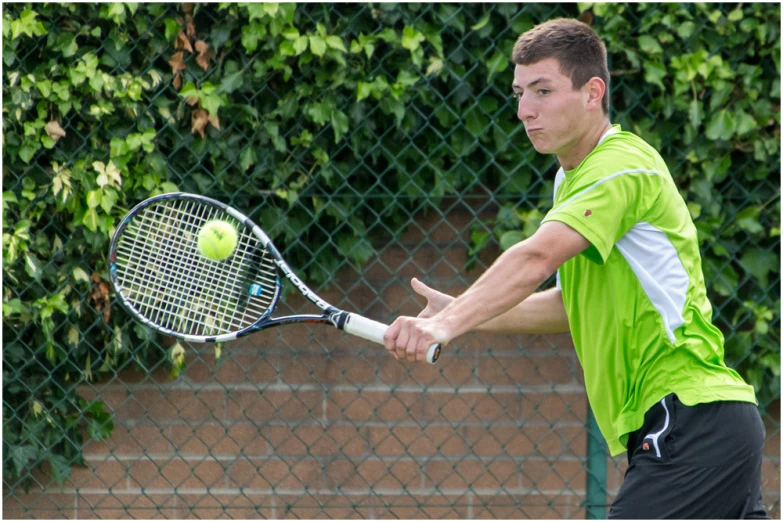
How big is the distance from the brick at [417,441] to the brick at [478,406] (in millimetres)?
56

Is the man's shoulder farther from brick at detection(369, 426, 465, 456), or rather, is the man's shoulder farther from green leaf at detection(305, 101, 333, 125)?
brick at detection(369, 426, 465, 456)

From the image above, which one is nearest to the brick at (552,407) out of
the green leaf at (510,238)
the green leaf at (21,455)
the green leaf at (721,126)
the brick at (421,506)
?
the brick at (421,506)

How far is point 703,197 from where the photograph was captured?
137 inches

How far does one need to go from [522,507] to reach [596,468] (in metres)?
0.31

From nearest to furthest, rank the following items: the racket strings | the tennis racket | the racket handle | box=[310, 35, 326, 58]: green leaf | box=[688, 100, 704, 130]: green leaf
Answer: the racket handle, the tennis racket, the racket strings, box=[310, 35, 326, 58]: green leaf, box=[688, 100, 704, 130]: green leaf

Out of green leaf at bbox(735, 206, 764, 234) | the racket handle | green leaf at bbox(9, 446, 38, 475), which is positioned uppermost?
green leaf at bbox(735, 206, 764, 234)

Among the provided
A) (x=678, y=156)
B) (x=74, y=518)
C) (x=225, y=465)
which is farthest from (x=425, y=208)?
(x=74, y=518)

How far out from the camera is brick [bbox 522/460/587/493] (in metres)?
3.62

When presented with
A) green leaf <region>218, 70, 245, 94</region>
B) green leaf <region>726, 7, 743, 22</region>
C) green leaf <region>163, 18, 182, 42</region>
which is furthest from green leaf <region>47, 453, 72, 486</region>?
green leaf <region>726, 7, 743, 22</region>

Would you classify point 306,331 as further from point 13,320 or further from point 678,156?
point 678,156

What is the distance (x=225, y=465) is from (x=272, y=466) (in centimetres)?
17

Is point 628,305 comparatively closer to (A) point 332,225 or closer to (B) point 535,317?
(B) point 535,317

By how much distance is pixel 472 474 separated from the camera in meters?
3.62

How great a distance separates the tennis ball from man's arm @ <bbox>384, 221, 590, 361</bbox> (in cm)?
69
